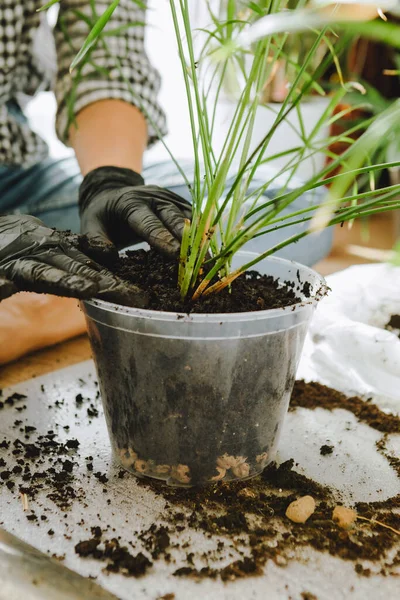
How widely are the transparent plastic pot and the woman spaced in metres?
0.05

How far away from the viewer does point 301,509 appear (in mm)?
495

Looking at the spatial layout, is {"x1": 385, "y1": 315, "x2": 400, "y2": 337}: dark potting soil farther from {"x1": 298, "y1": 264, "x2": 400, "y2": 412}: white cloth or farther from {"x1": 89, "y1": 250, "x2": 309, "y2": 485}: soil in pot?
{"x1": 89, "y1": 250, "x2": 309, "y2": 485}: soil in pot

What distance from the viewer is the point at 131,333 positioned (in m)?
0.49

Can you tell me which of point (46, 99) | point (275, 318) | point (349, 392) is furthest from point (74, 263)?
point (46, 99)

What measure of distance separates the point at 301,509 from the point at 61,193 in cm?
94

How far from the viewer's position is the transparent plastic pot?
1.59 ft

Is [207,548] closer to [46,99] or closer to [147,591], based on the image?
[147,591]

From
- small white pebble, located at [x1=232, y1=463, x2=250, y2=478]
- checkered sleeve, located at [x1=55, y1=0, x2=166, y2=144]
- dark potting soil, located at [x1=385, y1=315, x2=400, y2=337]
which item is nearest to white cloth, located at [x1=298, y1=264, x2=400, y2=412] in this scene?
dark potting soil, located at [x1=385, y1=315, x2=400, y2=337]

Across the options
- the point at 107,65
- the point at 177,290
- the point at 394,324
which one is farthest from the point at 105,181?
the point at 394,324

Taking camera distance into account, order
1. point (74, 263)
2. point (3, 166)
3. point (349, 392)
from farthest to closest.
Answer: point (3, 166)
point (349, 392)
point (74, 263)

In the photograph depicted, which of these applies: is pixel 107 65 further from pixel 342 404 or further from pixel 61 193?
pixel 342 404

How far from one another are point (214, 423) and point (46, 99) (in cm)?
237

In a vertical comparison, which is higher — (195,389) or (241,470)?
(195,389)

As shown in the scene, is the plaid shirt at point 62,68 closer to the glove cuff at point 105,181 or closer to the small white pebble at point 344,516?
the glove cuff at point 105,181
